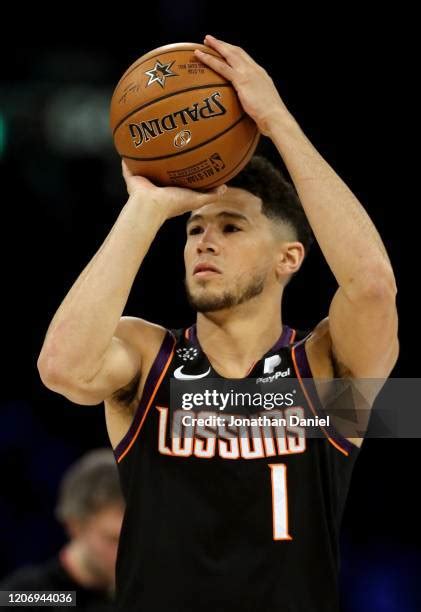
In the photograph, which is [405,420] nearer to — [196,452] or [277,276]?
[277,276]

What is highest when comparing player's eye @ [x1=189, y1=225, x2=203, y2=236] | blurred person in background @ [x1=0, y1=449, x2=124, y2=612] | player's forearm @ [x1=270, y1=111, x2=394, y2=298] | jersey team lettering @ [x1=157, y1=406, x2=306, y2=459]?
player's eye @ [x1=189, y1=225, x2=203, y2=236]

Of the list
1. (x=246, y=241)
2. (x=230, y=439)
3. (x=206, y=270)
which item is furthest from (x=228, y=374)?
(x=246, y=241)

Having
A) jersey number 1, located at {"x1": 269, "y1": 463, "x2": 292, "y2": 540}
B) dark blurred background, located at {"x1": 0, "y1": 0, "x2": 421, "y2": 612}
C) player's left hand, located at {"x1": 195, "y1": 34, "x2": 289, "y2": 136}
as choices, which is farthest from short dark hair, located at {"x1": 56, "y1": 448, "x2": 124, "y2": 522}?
dark blurred background, located at {"x1": 0, "y1": 0, "x2": 421, "y2": 612}

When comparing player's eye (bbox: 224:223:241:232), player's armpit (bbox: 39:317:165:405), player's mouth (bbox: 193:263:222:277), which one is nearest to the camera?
player's armpit (bbox: 39:317:165:405)

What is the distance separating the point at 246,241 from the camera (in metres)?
3.59

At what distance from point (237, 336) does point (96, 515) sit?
0.94m

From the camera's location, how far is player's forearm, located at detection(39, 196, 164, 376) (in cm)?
302

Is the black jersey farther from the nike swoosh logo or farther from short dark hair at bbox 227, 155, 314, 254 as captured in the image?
short dark hair at bbox 227, 155, 314, 254

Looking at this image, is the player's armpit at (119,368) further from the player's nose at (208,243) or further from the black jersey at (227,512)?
the player's nose at (208,243)

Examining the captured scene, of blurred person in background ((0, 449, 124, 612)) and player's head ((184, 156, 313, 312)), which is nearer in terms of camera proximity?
player's head ((184, 156, 313, 312))

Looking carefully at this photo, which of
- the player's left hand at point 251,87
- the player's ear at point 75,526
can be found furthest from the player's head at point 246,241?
the player's ear at point 75,526

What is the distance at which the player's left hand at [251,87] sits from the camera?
3.18m

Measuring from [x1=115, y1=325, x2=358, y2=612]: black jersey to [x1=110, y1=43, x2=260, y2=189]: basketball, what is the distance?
81 cm

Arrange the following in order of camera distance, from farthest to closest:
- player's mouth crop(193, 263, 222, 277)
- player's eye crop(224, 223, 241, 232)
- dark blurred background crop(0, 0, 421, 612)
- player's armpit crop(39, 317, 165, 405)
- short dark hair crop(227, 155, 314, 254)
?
dark blurred background crop(0, 0, 421, 612)
short dark hair crop(227, 155, 314, 254)
player's eye crop(224, 223, 241, 232)
player's mouth crop(193, 263, 222, 277)
player's armpit crop(39, 317, 165, 405)
